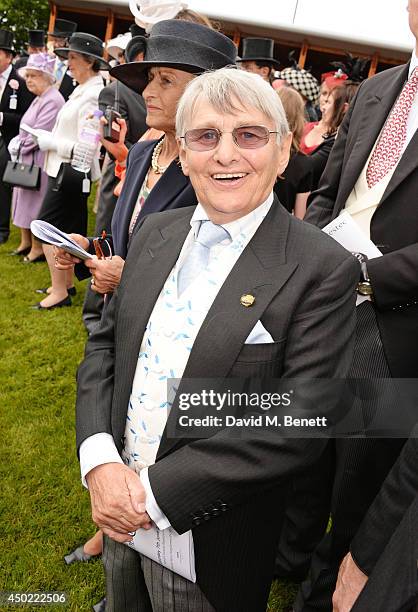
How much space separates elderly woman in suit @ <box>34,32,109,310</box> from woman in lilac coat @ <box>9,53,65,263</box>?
0.36m

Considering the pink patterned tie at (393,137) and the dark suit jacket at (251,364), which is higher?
the pink patterned tie at (393,137)

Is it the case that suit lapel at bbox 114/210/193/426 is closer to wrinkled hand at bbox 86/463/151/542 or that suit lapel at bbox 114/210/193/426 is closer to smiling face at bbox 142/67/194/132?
wrinkled hand at bbox 86/463/151/542

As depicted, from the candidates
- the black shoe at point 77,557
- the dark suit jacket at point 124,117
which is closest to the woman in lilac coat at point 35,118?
the dark suit jacket at point 124,117

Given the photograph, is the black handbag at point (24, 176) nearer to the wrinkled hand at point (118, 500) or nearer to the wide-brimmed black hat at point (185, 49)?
the wide-brimmed black hat at point (185, 49)

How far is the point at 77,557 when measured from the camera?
9.33 ft

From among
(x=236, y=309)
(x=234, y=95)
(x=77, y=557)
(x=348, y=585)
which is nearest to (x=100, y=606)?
(x=77, y=557)

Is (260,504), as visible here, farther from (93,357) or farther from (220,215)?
(220,215)

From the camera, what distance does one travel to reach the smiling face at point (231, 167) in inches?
63.6

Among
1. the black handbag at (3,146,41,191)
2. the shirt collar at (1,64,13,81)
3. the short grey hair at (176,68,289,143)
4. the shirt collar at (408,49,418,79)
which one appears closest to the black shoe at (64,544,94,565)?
the short grey hair at (176,68,289,143)

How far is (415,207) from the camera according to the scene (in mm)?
2086

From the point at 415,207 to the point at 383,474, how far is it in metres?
1.03

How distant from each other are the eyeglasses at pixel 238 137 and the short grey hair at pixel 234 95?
4cm

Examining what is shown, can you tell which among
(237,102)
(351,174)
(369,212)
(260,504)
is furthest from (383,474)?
(237,102)

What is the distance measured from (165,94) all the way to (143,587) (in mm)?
1873
